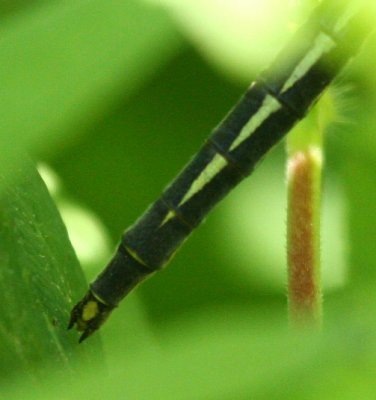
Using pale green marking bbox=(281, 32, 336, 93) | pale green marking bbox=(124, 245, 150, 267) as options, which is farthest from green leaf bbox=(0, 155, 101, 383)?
pale green marking bbox=(281, 32, 336, 93)

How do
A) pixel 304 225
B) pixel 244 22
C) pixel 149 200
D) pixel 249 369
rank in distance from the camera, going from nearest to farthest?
1. pixel 249 369
2. pixel 244 22
3. pixel 304 225
4. pixel 149 200

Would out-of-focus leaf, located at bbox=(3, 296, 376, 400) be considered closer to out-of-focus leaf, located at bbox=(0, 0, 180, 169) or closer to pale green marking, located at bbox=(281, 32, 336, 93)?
out-of-focus leaf, located at bbox=(0, 0, 180, 169)

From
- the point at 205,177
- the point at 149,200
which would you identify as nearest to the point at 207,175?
the point at 205,177

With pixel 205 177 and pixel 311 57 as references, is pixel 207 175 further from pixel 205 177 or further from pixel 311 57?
pixel 311 57

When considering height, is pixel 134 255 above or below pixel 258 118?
below

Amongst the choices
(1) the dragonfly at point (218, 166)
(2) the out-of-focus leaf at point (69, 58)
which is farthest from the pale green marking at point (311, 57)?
(2) the out-of-focus leaf at point (69, 58)

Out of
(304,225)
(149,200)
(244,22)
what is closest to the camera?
(244,22)

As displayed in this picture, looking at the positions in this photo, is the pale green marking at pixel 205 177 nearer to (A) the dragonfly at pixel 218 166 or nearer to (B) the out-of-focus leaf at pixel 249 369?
(A) the dragonfly at pixel 218 166
